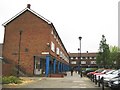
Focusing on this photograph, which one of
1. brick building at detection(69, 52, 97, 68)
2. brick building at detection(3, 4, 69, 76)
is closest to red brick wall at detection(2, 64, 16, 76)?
brick building at detection(3, 4, 69, 76)

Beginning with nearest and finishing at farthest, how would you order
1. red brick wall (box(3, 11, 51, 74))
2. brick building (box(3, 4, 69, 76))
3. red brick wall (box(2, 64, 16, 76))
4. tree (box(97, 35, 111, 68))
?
red brick wall (box(2, 64, 16, 76)) → brick building (box(3, 4, 69, 76)) → red brick wall (box(3, 11, 51, 74)) → tree (box(97, 35, 111, 68))

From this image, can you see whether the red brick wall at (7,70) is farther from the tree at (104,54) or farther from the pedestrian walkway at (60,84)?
the tree at (104,54)

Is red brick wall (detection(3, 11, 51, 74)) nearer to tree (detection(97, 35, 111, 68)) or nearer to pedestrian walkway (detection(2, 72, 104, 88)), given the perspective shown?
pedestrian walkway (detection(2, 72, 104, 88))

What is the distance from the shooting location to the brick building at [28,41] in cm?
4322

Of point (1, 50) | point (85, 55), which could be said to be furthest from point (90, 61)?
point (1, 50)

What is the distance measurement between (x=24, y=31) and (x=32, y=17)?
2.79 m

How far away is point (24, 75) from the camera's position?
42.3m

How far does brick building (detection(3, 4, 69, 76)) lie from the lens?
4322 cm

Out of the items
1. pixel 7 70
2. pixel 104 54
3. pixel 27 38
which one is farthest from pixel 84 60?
pixel 7 70

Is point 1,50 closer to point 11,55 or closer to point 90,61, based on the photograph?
point 11,55

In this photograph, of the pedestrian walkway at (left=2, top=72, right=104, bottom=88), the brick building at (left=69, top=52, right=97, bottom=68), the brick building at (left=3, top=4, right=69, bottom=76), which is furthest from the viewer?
the brick building at (left=69, top=52, right=97, bottom=68)

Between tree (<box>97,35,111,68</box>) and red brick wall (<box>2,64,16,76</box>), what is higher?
tree (<box>97,35,111,68</box>)

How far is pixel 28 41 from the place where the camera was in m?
44.3

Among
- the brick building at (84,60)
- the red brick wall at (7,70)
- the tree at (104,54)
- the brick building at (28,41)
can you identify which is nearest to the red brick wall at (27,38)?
the brick building at (28,41)
